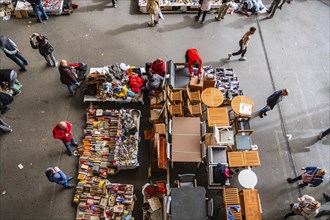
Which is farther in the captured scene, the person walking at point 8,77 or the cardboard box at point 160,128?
the person walking at point 8,77

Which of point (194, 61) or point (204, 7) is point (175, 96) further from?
point (204, 7)

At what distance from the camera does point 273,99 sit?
9336 millimetres

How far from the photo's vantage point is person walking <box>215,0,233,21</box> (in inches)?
452

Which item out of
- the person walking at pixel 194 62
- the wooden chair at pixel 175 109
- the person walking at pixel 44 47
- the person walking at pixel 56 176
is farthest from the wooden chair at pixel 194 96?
the person walking at pixel 44 47

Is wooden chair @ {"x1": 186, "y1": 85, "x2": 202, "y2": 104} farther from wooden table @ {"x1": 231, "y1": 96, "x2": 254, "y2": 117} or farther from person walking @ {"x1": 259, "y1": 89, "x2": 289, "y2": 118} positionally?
person walking @ {"x1": 259, "y1": 89, "x2": 289, "y2": 118}

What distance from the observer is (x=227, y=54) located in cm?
1130

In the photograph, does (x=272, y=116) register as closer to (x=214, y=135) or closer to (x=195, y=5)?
(x=214, y=135)

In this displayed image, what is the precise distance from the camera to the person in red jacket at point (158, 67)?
9.50 meters

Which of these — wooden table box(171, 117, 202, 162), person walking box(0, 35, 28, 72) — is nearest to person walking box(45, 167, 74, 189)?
wooden table box(171, 117, 202, 162)

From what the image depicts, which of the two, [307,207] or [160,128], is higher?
[160,128]

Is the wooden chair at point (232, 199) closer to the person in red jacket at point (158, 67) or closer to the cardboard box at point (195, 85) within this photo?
the cardboard box at point (195, 85)

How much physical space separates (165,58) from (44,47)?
416 cm

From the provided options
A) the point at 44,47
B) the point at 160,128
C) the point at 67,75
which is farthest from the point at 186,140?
the point at 44,47

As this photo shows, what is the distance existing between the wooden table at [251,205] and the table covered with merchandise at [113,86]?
434 centimetres
